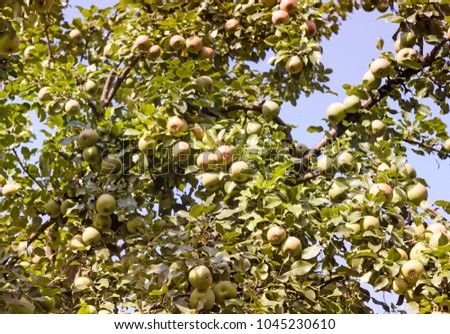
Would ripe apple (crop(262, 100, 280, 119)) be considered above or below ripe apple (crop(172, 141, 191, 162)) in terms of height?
above

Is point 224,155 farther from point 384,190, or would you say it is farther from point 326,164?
point 384,190

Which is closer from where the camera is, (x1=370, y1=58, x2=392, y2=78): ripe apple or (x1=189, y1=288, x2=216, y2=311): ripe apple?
(x1=189, y1=288, x2=216, y2=311): ripe apple

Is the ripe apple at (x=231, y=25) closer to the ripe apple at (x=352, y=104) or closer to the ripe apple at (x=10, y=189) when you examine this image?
the ripe apple at (x=352, y=104)

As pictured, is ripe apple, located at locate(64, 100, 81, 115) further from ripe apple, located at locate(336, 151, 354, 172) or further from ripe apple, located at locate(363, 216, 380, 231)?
ripe apple, located at locate(363, 216, 380, 231)

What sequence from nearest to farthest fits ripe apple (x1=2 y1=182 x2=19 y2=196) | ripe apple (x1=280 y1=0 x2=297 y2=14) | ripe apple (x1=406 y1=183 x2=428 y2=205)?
1. ripe apple (x1=406 y1=183 x2=428 y2=205)
2. ripe apple (x1=280 y1=0 x2=297 y2=14)
3. ripe apple (x1=2 y1=182 x2=19 y2=196)

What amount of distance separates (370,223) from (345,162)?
32.3 inches

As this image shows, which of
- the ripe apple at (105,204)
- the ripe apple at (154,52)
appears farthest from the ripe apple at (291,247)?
the ripe apple at (154,52)

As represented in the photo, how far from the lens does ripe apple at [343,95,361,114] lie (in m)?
5.09

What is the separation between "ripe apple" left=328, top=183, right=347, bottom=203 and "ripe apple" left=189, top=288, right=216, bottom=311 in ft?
4.10

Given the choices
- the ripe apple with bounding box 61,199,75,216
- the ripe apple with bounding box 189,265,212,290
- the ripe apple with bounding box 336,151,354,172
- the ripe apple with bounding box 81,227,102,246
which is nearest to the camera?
the ripe apple with bounding box 189,265,212,290

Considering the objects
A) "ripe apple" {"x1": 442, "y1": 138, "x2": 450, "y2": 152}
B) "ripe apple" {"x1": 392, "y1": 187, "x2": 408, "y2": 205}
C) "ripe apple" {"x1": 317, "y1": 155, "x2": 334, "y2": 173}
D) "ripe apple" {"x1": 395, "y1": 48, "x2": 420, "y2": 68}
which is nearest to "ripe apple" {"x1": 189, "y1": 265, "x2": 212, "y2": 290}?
"ripe apple" {"x1": 392, "y1": 187, "x2": 408, "y2": 205}

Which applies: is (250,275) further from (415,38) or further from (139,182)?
(415,38)

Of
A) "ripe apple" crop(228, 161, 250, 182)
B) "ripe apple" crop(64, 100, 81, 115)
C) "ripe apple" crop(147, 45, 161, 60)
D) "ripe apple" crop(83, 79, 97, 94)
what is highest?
"ripe apple" crop(83, 79, 97, 94)

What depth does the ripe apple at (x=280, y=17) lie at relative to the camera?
548 centimetres
